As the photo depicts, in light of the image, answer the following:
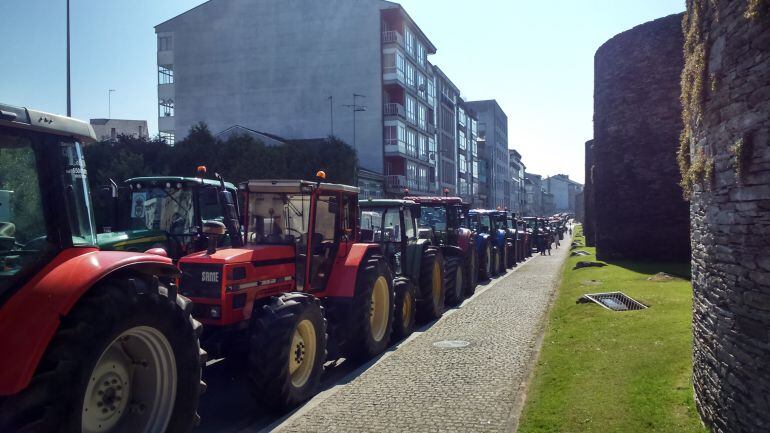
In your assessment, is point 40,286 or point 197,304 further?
point 197,304

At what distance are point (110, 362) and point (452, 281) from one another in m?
10.7

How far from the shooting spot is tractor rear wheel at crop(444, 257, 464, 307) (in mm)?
14250

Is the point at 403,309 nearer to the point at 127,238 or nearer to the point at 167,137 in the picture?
the point at 127,238

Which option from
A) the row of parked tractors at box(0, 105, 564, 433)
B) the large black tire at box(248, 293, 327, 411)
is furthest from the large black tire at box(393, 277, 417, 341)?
the large black tire at box(248, 293, 327, 411)

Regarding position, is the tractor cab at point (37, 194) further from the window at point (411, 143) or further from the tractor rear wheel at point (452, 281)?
the window at point (411, 143)

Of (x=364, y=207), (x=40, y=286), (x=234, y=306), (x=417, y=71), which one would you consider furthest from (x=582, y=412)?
(x=417, y=71)

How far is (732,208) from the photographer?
182 inches

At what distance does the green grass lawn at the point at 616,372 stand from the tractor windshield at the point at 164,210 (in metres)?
5.90

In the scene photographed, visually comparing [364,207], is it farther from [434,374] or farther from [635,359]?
[635,359]

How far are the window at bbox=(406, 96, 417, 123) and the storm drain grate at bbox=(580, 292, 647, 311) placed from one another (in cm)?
3554

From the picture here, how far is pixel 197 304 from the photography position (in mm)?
6848

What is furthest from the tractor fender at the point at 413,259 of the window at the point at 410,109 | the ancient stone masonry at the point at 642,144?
the window at the point at 410,109

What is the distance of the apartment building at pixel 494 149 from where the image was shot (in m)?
89.4

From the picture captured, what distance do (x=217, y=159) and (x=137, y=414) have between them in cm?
2643
